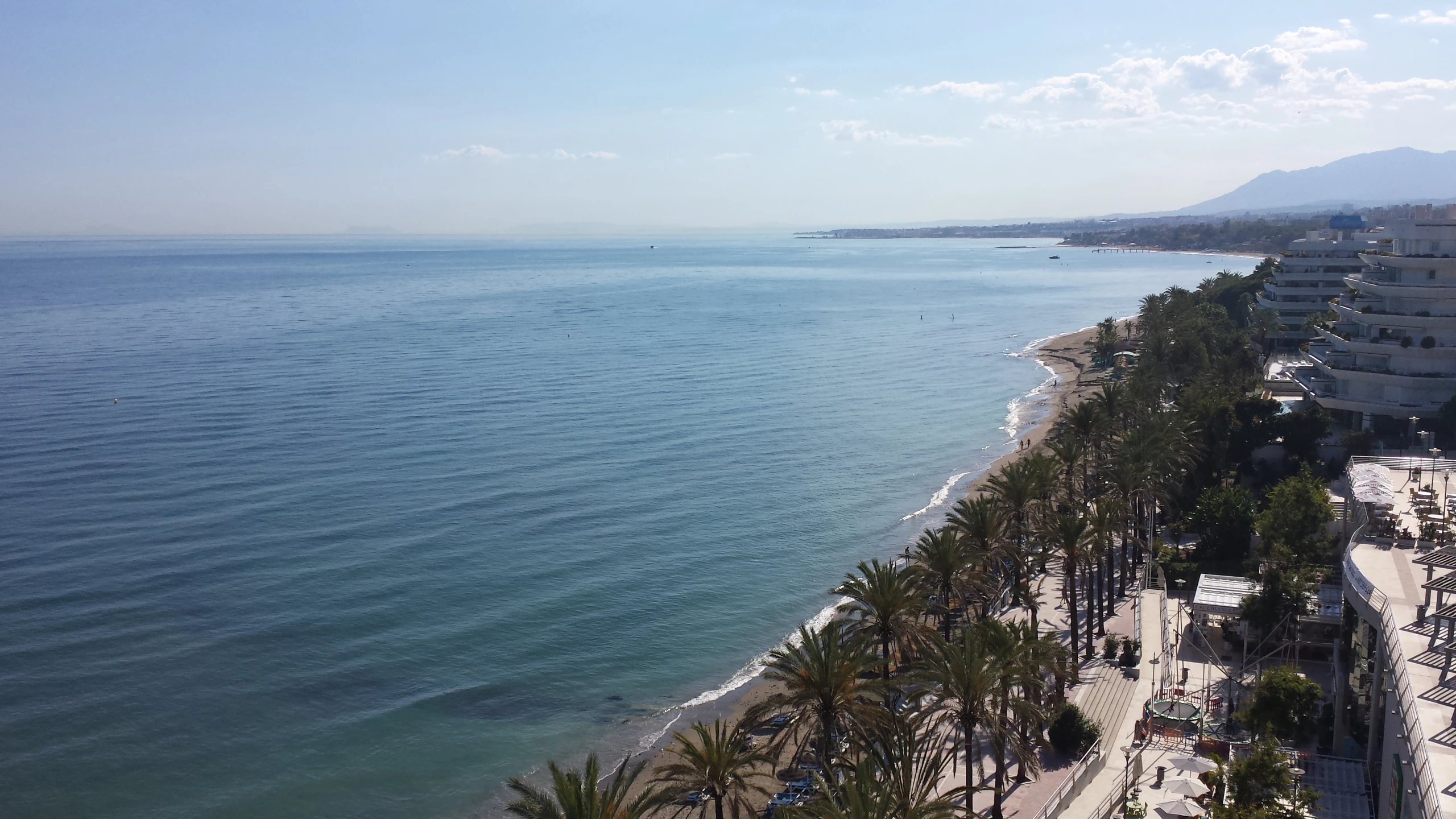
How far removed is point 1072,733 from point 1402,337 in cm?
4087

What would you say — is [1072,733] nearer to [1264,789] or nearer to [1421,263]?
[1264,789]

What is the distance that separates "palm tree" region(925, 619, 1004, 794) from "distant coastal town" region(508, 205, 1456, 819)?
0.29 ft

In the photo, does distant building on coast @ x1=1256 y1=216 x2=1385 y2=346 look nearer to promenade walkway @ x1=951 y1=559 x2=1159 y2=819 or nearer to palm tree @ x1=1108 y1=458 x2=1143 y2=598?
palm tree @ x1=1108 y1=458 x2=1143 y2=598

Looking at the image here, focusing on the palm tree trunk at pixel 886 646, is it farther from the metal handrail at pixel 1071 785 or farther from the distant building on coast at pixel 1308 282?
the distant building on coast at pixel 1308 282

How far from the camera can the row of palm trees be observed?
2381 cm

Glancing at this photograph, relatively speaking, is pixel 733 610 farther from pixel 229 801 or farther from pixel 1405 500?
pixel 1405 500

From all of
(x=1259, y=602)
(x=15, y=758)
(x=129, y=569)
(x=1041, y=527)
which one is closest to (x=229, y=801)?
(x=15, y=758)

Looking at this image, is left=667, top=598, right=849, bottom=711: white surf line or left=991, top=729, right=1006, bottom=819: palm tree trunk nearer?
left=991, top=729, right=1006, bottom=819: palm tree trunk

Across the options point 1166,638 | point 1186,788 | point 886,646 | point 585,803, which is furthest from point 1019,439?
point 585,803

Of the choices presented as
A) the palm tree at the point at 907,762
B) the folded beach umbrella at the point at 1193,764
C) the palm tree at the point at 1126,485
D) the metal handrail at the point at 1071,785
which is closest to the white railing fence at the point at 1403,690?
the folded beach umbrella at the point at 1193,764

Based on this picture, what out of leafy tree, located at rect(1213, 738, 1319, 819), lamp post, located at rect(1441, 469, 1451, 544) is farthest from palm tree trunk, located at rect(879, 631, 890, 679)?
lamp post, located at rect(1441, 469, 1451, 544)

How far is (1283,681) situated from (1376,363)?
39.9 meters

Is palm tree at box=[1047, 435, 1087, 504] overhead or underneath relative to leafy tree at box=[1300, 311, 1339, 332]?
underneath

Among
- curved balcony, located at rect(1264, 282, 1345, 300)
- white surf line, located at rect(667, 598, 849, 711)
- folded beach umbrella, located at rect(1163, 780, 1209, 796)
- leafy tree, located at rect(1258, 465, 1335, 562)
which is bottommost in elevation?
white surf line, located at rect(667, 598, 849, 711)
